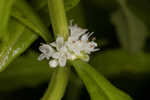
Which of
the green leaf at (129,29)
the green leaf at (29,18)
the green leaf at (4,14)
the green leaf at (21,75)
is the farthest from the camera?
the green leaf at (21,75)

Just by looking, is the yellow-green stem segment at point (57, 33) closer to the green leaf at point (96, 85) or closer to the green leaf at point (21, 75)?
the green leaf at point (96, 85)

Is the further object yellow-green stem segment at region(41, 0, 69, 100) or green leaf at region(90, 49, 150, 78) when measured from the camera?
green leaf at region(90, 49, 150, 78)

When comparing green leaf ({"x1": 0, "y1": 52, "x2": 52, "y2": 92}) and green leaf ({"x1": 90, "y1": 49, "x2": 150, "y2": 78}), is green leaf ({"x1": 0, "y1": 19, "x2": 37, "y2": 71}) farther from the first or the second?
green leaf ({"x1": 90, "y1": 49, "x2": 150, "y2": 78})

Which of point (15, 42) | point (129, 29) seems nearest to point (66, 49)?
point (15, 42)

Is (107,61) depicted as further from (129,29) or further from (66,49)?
(66,49)

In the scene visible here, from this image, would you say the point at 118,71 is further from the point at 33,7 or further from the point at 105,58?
the point at 33,7

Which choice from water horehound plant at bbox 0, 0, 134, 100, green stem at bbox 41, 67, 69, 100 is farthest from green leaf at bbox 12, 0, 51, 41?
green stem at bbox 41, 67, 69, 100

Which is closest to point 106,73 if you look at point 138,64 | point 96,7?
point 138,64

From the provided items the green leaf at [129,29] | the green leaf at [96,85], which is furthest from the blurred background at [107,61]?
the green leaf at [96,85]
